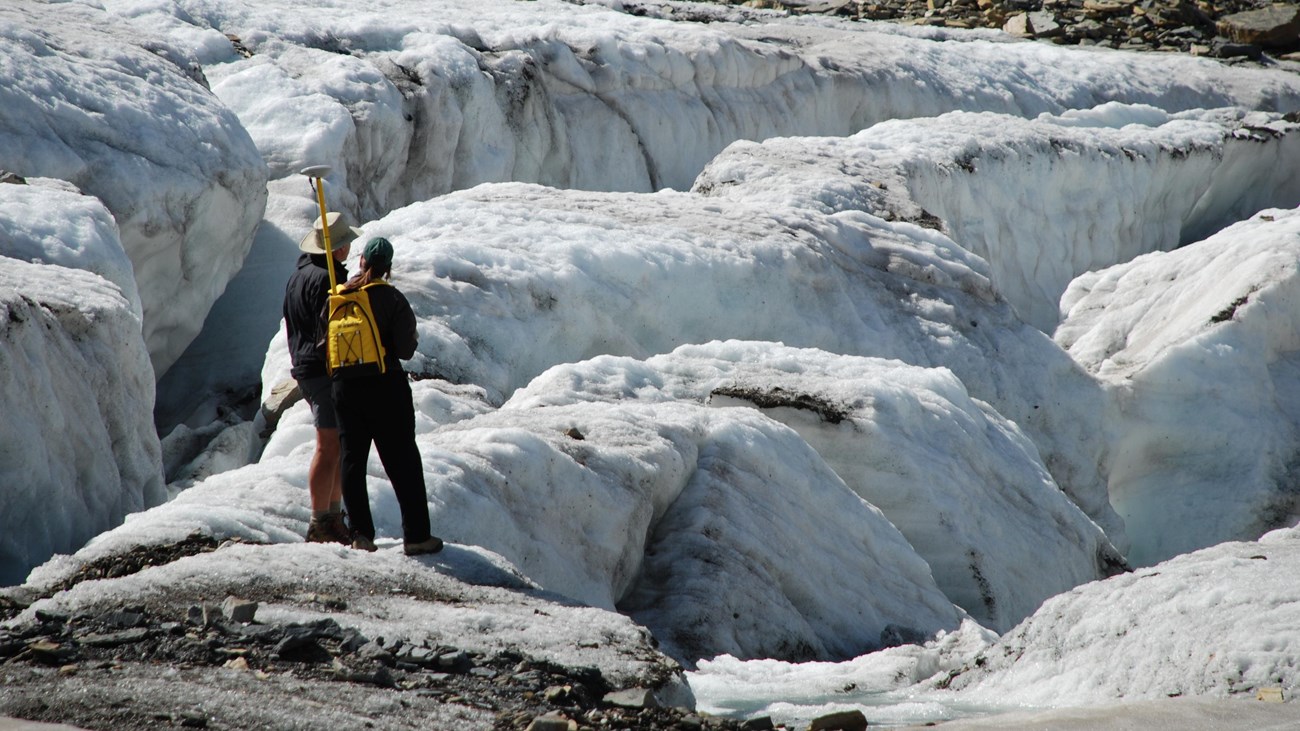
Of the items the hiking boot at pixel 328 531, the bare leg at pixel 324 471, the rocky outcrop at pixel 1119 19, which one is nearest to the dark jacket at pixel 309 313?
the bare leg at pixel 324 471

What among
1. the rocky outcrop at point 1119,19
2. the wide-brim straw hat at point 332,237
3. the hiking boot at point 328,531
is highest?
the wide-brim straw hat at point 332,237

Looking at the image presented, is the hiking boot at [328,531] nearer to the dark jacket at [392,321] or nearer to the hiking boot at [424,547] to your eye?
the hiking boot at [424,547]

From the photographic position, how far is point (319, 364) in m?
6.54

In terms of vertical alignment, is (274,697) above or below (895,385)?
above

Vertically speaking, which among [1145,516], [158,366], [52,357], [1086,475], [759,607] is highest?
[52,357]

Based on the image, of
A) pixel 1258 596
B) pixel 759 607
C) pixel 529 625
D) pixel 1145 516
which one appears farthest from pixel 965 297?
pixel 529 625

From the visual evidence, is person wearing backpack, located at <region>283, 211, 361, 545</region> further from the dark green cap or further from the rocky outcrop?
the rocky outcrop

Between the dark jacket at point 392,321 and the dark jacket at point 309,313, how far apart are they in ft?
1.38

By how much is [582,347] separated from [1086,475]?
16.7 ft

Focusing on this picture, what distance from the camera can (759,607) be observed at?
7.96 meters

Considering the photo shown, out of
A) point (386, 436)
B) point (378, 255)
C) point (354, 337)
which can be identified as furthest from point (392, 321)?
point (386, 436)

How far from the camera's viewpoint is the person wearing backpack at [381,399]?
6109 millimetres

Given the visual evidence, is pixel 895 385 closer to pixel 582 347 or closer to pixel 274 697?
pixel 582 347

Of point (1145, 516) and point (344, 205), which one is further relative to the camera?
point (344, 205)
